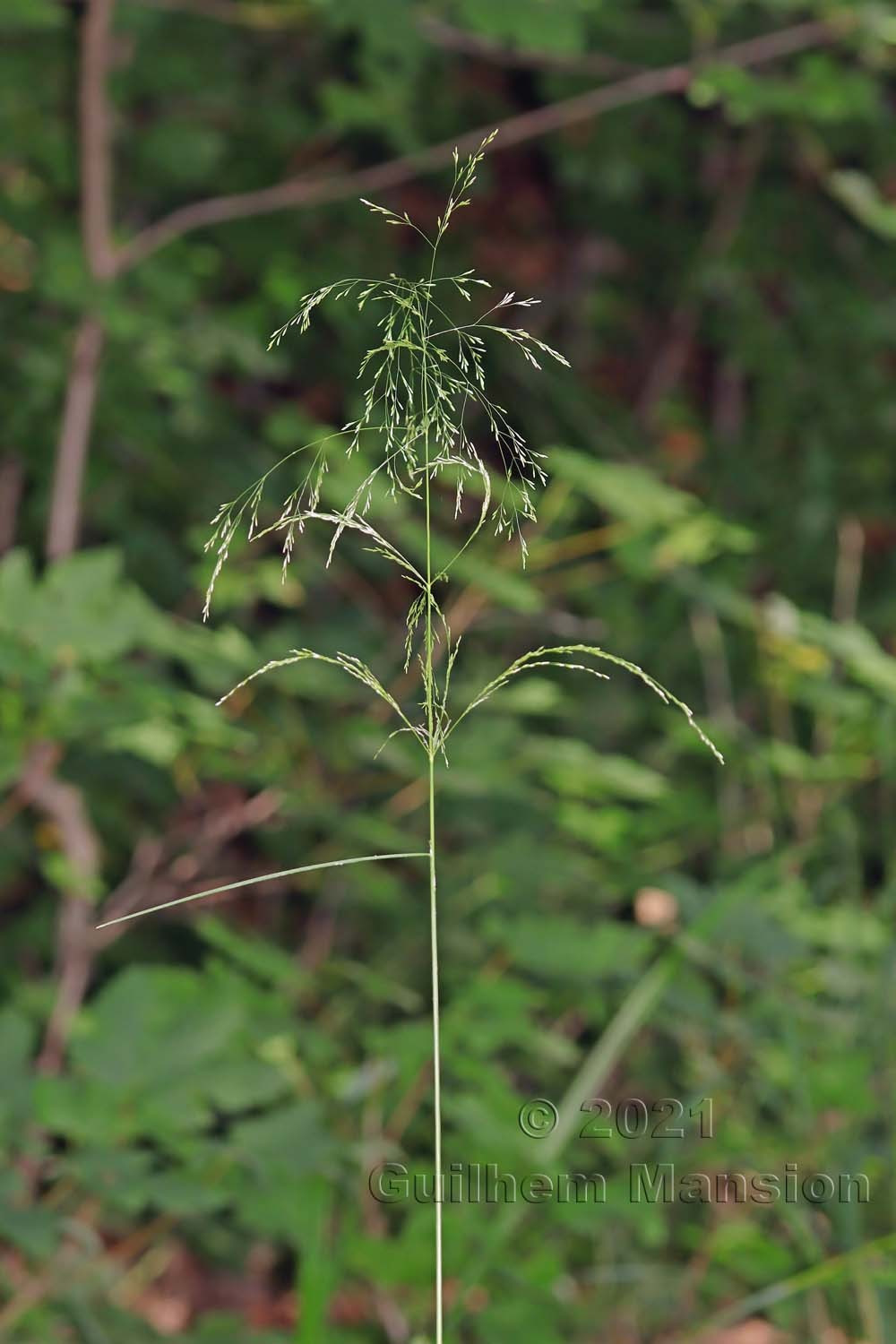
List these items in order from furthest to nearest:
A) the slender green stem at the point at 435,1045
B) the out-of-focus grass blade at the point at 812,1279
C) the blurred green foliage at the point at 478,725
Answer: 1. the blurred green foliage at the point at 478,725
2. the out-of-focus grass blade at the point at 812,1279
3. the slender green stem at the point at 435,1045

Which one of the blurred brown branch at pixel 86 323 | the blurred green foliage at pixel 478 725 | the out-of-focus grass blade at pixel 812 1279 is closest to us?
the out-of-focus grass blade at pixel 812 1279

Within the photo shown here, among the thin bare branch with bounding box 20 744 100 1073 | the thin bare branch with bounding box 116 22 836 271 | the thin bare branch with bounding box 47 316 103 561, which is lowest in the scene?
the thin bare branch with bounding box 20 744 100 1073

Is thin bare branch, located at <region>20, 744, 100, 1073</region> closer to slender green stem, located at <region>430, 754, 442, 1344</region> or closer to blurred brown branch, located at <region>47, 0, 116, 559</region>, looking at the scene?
blurred brown branch, located at <region>47, 0, 116, 559</region>

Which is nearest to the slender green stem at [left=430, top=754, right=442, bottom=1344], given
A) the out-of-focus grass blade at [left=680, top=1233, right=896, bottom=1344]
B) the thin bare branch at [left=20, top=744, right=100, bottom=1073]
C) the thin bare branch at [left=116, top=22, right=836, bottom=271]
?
the out-of-focus grass blade at [left=680, top=1233, right=896, bottom=1344]

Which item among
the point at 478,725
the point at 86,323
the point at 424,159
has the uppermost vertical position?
the point at 424,159

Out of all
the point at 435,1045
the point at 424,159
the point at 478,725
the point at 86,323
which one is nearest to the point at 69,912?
the point at 478,725

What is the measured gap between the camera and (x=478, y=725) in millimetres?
1754

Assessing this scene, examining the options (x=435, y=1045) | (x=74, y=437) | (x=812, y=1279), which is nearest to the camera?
(x=435, y=1045)

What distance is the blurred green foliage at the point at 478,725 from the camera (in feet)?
4.17

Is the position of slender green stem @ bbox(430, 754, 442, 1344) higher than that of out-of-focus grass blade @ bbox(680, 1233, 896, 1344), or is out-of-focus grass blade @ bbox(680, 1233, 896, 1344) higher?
slender green stem @ bbox(430, 754, 442, 1344)

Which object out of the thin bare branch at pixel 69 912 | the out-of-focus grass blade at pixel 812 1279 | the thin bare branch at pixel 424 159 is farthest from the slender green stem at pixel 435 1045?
the thin bare branch at pixel 424 159

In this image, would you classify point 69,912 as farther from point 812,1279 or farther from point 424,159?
point 812,1279

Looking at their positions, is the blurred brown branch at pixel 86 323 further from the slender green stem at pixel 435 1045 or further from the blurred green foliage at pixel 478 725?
the slender green stem at pixel 435 1045

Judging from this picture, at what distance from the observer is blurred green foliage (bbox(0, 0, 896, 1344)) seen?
1270 millimetres
